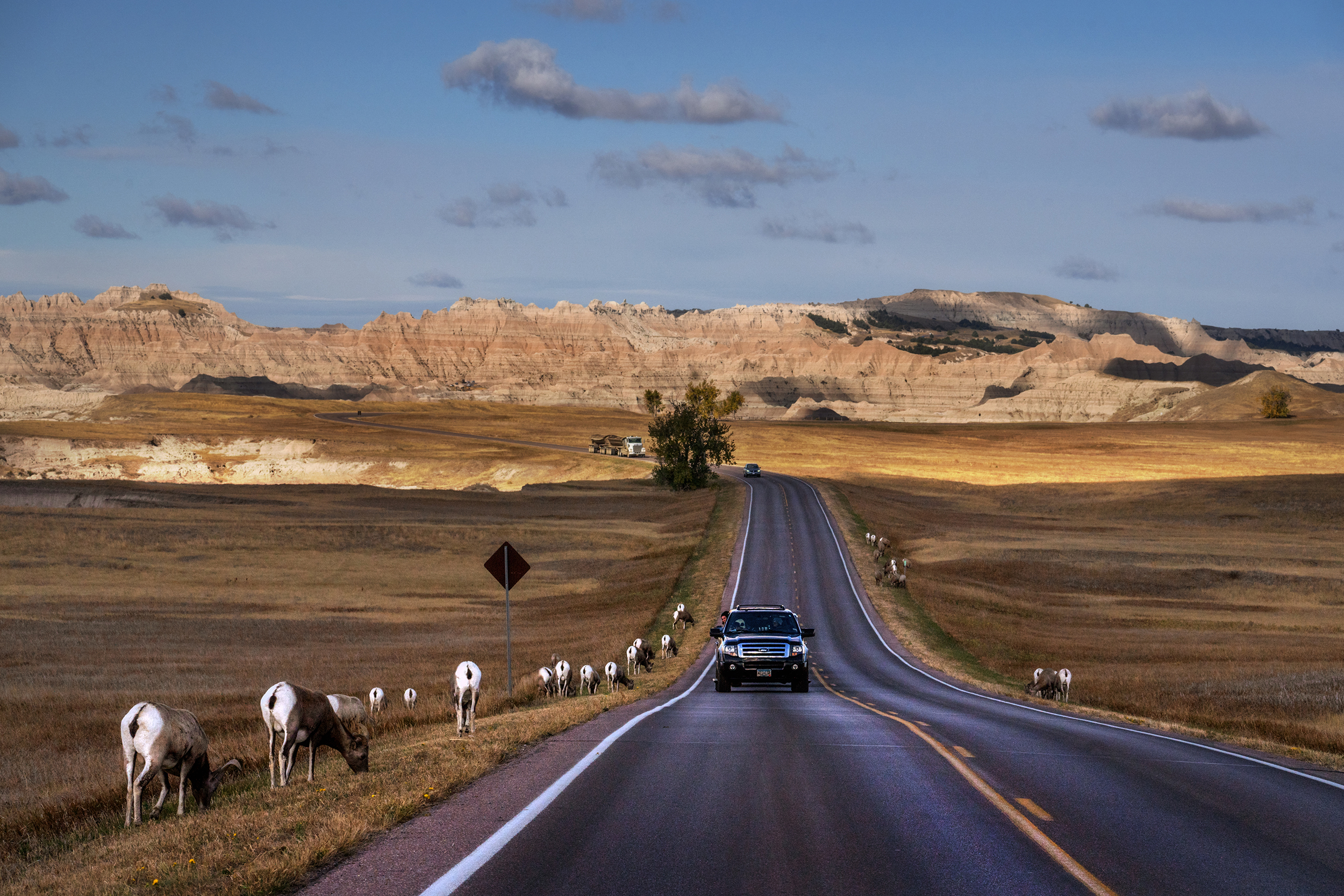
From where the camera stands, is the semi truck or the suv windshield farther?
the semi truck

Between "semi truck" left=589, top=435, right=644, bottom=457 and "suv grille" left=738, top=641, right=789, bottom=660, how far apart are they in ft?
354

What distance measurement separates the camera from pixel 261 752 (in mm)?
16062

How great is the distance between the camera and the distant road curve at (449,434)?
14364 centimetres

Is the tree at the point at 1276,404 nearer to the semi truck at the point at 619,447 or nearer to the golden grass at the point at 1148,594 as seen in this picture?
the golden grass at the point at 1148,594

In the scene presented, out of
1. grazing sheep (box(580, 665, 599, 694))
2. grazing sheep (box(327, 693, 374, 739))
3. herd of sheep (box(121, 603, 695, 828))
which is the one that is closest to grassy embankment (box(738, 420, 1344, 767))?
grazing sheep (box(580, 665, 599, 694))

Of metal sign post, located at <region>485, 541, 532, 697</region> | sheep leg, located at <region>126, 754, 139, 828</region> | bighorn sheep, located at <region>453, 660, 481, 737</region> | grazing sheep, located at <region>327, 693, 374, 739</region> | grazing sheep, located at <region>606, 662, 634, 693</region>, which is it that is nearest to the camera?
sheep leg, located at <region>126, 754, 139, 828</region>

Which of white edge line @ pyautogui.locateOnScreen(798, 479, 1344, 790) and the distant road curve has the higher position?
the distant road curve

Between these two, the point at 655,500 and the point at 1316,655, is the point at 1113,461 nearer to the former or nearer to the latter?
the point at 655,500

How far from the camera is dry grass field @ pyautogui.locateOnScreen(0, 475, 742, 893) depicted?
400 inches

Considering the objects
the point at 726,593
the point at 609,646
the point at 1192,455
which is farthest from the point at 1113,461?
the point at 609,646

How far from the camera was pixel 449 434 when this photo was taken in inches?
6471

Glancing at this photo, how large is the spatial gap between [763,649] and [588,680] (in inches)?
164

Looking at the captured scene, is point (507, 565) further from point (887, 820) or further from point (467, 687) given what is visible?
point (887, 820)

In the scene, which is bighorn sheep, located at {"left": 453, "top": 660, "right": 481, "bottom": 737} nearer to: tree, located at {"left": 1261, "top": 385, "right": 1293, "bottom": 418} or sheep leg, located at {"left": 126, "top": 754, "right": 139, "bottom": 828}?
sheep leg, located at {"left": 126, "top": 754, "right": 139, "bottom": 828}
